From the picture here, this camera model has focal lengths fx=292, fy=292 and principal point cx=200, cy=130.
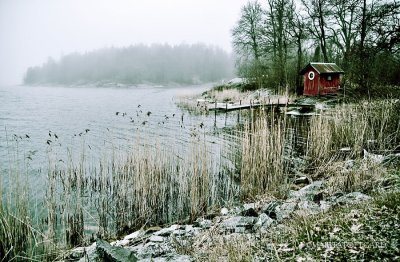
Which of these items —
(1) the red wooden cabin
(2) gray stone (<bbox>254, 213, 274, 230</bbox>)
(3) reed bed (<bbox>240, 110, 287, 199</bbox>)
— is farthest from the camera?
(1) the red wooden cabin

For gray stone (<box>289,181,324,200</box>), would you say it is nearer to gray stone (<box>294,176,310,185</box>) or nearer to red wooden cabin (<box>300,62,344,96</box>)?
gray stone (<box>294,176,310,185</box>)

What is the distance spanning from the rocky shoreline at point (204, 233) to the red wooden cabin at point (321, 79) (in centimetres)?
1686

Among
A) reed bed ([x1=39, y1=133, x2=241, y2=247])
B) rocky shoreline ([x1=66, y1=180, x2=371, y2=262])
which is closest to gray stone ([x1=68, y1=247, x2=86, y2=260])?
rocky shoreline ([x1=66, y1=180, x2=371, y2=262])

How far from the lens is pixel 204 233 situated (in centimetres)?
408

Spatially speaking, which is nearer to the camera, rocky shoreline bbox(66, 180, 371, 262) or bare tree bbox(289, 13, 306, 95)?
rocky shoreline bbox(66, 180, 371, 262)

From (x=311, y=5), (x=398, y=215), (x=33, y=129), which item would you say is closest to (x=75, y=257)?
(x=398, y=215)

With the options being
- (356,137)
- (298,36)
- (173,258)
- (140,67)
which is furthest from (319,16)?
(140,67)

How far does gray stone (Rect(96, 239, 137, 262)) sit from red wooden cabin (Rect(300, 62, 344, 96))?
1986 cm

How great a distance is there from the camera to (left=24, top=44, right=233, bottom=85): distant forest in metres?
87.8

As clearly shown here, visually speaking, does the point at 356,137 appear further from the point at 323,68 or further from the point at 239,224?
the point at 323,68

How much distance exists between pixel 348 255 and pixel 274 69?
2261 centimetres

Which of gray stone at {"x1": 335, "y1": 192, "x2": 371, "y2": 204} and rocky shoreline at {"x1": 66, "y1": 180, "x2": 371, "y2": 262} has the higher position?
gray stone at {"x1": 335, "y1": 192, "x2": 371, "y2": 204}

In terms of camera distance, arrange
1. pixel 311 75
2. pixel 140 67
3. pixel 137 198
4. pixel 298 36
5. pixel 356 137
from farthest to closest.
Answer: pixel 140 67 < pixel 298 36 < pixel 311 75 < pixel 356 137 < pixel 137 198

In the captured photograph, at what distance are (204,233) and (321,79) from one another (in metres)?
19.3
